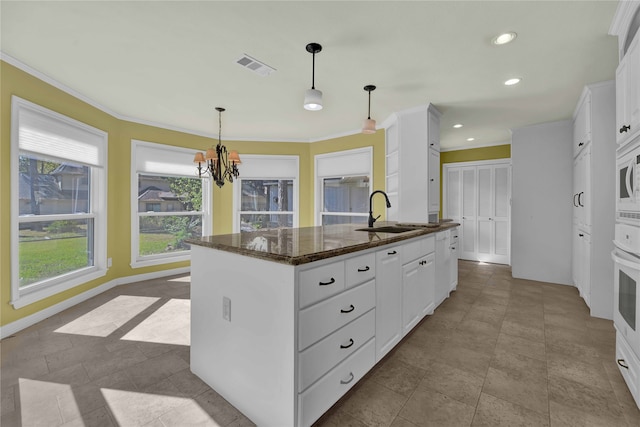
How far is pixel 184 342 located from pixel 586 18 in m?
3.97

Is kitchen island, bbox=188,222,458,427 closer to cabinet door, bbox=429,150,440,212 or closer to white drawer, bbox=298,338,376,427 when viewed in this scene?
white drawer, bbox=298,338,376,427

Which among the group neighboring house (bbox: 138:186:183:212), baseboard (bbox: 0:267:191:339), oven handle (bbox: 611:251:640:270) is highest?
neighboring house (bbox: 138:186:183:212)

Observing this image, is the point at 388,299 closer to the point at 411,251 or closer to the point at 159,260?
the point at 411,251

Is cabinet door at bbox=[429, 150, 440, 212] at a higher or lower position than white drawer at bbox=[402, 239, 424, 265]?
higher

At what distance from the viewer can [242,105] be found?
3736 millimetres

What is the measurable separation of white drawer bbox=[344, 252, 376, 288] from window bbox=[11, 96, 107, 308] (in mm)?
3195

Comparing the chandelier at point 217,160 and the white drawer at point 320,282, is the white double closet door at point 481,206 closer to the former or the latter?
the chandelier at point 217,160

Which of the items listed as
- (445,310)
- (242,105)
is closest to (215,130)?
(242,105)

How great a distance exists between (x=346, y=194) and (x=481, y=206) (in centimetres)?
295

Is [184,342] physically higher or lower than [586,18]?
lower

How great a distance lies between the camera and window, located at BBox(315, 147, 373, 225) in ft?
16.7

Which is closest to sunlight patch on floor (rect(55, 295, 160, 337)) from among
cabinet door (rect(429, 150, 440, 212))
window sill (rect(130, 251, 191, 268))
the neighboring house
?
window sill (rect(130, 251, 191, 268))

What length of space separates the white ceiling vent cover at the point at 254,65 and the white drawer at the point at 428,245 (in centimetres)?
222

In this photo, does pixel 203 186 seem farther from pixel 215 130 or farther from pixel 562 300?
pixel 562 300
